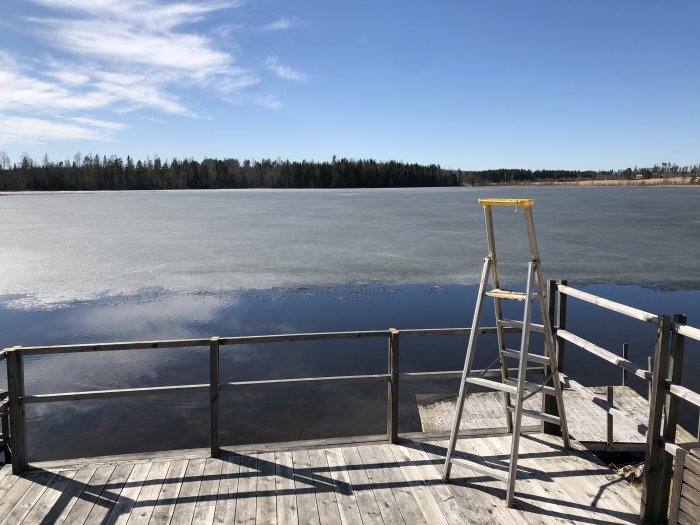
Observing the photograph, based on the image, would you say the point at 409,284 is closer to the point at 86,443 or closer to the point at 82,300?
the point at 82,300

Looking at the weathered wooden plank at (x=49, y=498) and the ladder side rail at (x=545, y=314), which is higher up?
the ladder side rail at (x=545, y=314)

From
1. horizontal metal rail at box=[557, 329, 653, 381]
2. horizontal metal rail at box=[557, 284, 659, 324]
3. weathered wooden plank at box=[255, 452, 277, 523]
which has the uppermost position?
horizontal metal rail at box=[557, 284, 659, 324]

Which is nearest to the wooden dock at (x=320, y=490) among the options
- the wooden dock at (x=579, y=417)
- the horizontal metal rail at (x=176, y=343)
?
the horizontal metal rail at (x=176, y=343)

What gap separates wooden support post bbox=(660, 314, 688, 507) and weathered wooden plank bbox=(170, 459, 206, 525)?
3.15 metres

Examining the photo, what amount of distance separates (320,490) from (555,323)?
8.30 ft

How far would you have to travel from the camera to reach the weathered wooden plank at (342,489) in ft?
12.9

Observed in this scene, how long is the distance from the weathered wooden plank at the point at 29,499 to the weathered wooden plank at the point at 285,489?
1.69 m

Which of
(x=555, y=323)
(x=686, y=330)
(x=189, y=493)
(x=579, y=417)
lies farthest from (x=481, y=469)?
(x=579, y=417)

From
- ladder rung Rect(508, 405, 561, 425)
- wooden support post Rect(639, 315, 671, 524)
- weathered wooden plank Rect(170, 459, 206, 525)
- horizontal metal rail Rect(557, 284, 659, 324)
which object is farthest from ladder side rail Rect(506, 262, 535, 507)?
weathered wooden plank Rect(170, 459, 206, 525)

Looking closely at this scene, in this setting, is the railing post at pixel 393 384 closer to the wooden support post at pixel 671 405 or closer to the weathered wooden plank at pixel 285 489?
the weathered wooden plank at pixel 285 489

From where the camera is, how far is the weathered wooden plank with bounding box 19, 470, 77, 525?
3861 millimetres

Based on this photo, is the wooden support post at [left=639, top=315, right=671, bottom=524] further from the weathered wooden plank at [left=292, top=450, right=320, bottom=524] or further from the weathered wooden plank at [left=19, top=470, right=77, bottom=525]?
the weathered wooden plank at [left=19, top=470, right=77, bottom=525]

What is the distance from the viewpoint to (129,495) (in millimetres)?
4184

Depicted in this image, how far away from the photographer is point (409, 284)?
1806 centimetres
